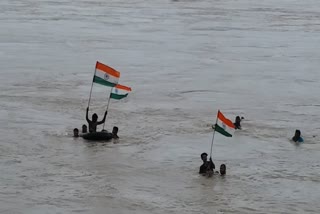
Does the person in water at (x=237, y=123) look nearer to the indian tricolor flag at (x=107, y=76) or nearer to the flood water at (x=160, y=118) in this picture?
the flood water at (x=160, y=118)

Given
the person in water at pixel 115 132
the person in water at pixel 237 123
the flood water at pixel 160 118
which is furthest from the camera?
the person in water at pixel 237 123

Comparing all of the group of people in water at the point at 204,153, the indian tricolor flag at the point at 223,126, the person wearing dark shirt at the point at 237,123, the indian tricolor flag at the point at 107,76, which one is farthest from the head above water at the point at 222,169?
the person wearing dark shirt at the point at 237,123

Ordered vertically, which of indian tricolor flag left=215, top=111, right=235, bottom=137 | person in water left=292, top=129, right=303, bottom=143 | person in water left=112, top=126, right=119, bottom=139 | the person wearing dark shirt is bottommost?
person in water left=112, top=126, right=119, bottom=139

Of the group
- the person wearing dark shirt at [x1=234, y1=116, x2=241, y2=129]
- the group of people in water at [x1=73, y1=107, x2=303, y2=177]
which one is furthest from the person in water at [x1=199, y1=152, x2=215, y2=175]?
the person wearing dark shirt at [x1=234, y1=116, x2=241, y2=129]

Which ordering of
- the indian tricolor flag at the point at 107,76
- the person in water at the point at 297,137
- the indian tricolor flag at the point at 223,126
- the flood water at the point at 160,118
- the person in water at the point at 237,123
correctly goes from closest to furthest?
the flood water at the point at 160,118 < the indian tricolor flag at the point at 223,126 < the indian tricolor flag at the point at 107,76 < the person in water at the point at 297,137 < the person in water at the point at 237,123

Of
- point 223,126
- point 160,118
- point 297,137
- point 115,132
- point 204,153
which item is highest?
point 160,118

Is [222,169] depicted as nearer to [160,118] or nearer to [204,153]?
[204,153]

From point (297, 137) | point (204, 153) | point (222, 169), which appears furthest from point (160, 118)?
point (222, 169)

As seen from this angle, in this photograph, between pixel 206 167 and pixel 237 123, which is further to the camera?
pixel 237 123

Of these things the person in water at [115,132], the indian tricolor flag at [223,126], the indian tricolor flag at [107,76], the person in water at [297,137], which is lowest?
the person in water at [115,132]

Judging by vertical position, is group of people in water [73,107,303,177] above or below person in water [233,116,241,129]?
below

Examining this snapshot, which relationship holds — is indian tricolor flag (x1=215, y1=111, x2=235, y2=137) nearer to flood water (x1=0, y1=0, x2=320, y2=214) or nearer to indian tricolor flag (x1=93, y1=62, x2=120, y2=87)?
flood water (x1=0, y1=0, x2=320, y2=214)

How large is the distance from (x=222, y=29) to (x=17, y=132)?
29.8m

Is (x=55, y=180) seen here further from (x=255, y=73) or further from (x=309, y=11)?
(x=309, y=11)
